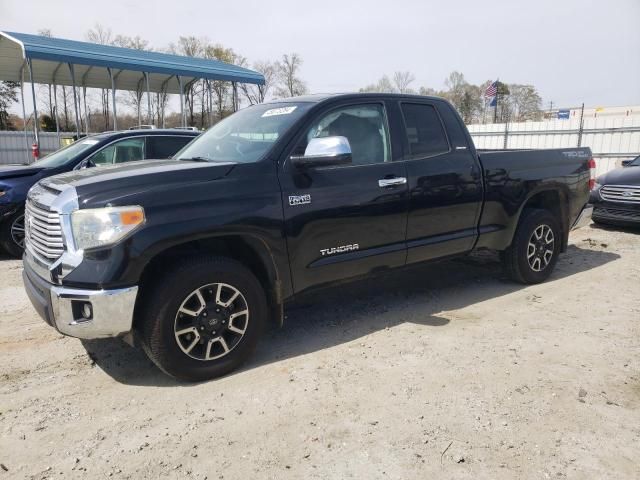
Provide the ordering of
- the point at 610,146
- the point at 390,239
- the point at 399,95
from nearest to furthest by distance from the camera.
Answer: the point at 390,239 < the point at 399,95 < the point at 610,146

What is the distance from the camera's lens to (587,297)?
5.02 meters

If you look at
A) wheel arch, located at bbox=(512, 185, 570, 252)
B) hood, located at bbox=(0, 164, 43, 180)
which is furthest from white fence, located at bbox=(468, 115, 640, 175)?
hood, located at bbox=(0, 164, 43, 180)

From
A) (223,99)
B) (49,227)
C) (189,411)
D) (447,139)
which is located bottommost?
(189,411)

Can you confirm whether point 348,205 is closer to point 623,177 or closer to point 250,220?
point 250,220

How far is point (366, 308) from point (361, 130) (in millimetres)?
1693

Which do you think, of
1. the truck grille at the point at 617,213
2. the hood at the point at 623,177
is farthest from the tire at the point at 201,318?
the hood at the point at 623,177

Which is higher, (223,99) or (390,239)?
(223,99)

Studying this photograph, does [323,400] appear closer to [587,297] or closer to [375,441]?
[375,441]

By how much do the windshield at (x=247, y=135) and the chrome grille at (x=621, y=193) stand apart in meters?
6.87

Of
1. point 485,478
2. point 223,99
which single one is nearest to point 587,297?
point 485,478

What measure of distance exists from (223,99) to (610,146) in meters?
31.3

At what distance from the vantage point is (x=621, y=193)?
8461 mm

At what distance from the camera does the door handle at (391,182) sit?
159 inches

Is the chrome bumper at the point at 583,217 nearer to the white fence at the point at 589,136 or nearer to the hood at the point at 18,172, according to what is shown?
the hood at the point at 18,172
